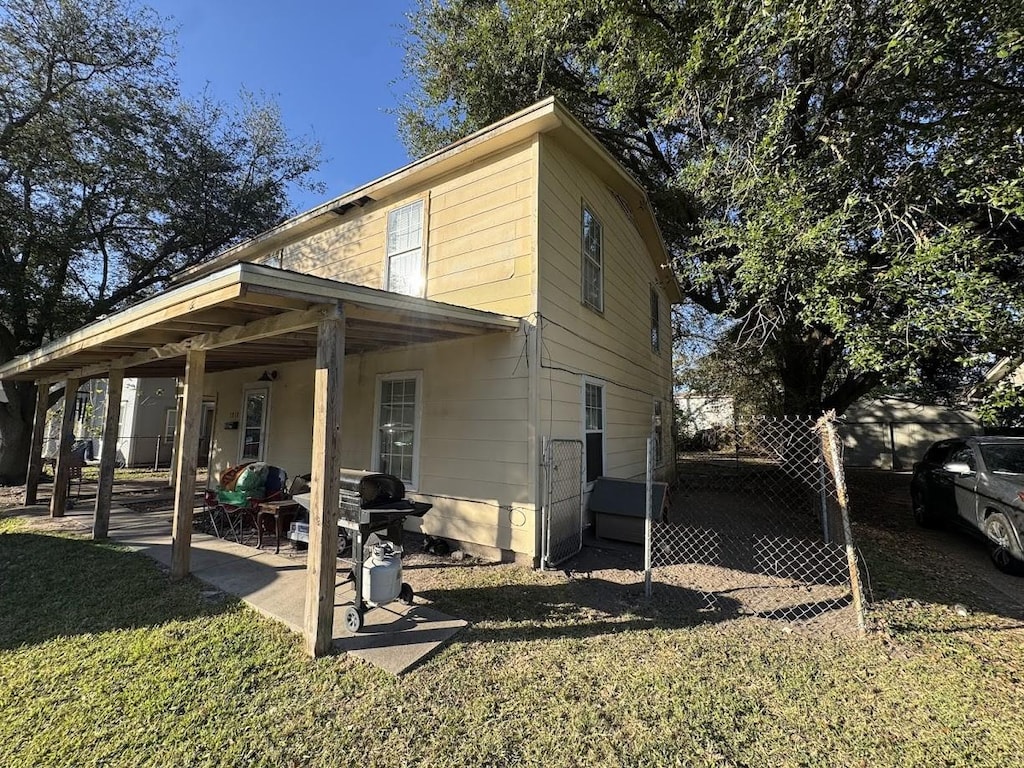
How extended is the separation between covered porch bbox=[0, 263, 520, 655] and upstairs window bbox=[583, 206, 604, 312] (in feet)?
7.39

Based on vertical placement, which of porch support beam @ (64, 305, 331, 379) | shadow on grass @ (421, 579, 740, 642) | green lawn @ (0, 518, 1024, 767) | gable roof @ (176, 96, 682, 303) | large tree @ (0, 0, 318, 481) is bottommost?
green lawn @ (0, 518, 1024, 767)

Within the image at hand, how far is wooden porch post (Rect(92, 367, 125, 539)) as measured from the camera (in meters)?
A: 5.91

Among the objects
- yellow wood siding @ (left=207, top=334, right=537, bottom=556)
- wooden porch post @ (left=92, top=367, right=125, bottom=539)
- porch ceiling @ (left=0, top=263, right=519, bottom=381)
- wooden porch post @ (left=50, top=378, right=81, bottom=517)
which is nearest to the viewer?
porch ceiling @ (left=0, top=263, right=519, bottom=381)

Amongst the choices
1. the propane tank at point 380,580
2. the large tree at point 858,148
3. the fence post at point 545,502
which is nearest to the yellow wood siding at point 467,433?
the fence post at point 545,502

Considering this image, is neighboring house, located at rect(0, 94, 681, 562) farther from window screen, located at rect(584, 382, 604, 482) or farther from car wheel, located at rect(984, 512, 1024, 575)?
car wheel, located at rect(984, 512, 1024, 575)

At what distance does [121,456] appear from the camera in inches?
624

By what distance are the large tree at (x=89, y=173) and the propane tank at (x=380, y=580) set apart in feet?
41.5

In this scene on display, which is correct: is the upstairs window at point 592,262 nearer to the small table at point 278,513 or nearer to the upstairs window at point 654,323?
the upstairs window at point 654,323

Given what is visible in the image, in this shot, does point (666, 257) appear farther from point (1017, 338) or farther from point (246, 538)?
point (246, 538)

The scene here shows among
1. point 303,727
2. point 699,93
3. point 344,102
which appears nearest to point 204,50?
point 344,102

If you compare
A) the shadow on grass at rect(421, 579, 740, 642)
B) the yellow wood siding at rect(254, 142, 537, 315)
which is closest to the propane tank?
the shadow on grass at rect(421, 579, 740, 642)

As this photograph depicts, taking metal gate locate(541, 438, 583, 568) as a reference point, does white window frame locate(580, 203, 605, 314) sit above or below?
above

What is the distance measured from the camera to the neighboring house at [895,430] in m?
16.4

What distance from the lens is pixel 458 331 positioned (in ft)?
17.6
